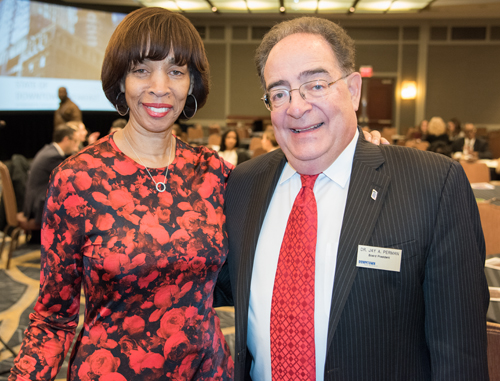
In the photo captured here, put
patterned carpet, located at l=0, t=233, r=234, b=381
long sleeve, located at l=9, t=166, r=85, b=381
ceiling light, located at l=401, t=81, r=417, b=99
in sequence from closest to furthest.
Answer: long sleeve, located at l=9, t=166, r=85, b=381 → patterned carpet, located at l=0, t=233, r=234, b=381 → ceiling light, located at l=401, t=81, r=417, b=99

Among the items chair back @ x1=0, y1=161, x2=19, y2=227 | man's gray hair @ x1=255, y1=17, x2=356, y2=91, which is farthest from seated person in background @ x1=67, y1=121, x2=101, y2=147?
man's gray hair @ x1=255, y1=17, x2=356, y2=91

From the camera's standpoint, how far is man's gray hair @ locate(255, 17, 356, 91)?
138 centimetres

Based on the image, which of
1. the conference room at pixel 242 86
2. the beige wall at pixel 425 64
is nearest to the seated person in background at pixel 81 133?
the conference room at pixel 242 86

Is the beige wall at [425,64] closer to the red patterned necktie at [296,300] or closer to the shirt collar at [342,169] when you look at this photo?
the shirt collar at [342,169]

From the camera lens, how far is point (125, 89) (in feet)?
4.89

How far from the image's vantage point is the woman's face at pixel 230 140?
716 centimetres

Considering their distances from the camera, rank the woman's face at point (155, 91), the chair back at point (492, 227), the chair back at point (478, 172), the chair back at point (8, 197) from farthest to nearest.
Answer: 1. the chair back at point (478, 172)
2. the chair back at point (8, 197)
3. the chair back at point (492, 227)
4. the woman's face at point (155, 91)

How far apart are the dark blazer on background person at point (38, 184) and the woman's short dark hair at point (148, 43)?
400 centimetres

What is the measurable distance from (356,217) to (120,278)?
733 mm

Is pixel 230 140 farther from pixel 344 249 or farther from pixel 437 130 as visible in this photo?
pixel 344 249

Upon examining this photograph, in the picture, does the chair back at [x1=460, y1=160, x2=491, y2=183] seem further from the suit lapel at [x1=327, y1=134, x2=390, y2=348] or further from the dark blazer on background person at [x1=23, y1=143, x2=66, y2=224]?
the dark blazer on background person at [x1=23, y1=143, x2=66, y2=224]

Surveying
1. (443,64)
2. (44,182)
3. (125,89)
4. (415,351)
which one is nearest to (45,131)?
(44,182)

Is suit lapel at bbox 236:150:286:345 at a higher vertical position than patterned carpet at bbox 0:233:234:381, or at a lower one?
higher

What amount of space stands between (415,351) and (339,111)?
2.43 ft
